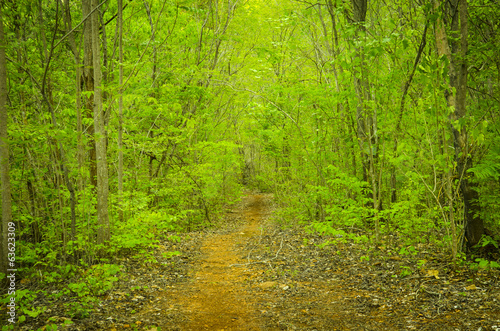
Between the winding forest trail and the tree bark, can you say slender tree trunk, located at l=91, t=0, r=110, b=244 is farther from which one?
the tree bark

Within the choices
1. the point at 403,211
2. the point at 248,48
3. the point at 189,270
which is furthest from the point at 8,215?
the point at 248,48

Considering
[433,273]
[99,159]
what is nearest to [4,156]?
[99,159]

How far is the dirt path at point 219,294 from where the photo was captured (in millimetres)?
4605

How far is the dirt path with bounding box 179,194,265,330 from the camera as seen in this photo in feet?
15.1

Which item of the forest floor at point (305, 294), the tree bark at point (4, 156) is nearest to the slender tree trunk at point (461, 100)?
the forest floor at point (305, 294)

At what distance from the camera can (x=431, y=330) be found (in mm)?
3730

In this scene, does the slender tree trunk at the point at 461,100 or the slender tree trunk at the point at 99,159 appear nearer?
the slender tree trunk at the point at 461,100

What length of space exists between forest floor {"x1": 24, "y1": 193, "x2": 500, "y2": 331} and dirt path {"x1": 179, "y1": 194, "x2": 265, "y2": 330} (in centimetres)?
2

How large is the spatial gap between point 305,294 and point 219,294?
1.45 metres

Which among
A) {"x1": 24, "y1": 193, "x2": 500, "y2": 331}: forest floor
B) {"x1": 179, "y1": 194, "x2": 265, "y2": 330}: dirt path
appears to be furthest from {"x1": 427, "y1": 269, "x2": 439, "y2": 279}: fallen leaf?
{"x1": 179, "y1": 194, "x2": 265, "y2": 330}: dirt path

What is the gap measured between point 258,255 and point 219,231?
439 cm

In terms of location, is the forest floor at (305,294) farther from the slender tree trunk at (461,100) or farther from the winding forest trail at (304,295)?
the slender tree trunk at (461,100)

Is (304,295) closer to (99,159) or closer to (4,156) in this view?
(99,159)

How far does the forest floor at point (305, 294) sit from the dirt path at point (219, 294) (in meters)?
0.02
